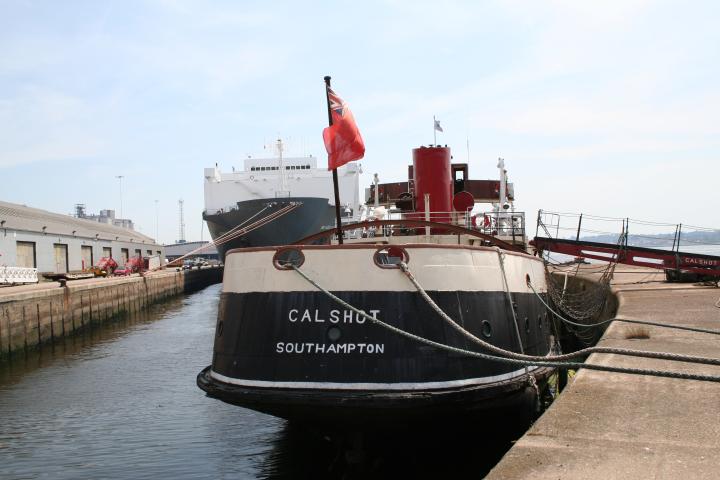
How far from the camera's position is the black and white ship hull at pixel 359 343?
7.12 meters

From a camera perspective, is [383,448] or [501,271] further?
[501,271]

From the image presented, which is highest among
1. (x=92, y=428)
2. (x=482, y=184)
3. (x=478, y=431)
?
(x=482, y=184)

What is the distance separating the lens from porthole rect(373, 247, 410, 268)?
7.39m

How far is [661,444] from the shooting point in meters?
5.42

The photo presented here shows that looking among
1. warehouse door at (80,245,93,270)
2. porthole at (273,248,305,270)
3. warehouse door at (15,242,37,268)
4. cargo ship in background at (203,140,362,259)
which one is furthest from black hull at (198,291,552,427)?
warehouse door at (80,245,93,270)

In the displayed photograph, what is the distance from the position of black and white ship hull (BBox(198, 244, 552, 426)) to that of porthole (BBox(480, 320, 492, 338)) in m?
0.01

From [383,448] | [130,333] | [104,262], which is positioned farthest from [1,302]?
[104,262]

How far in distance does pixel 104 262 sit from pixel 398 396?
3918 centimetres

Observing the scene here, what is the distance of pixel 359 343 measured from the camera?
7234mm

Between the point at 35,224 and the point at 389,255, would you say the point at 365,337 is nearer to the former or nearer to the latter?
the point at 389,255

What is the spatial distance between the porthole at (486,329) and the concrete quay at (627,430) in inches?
41.9

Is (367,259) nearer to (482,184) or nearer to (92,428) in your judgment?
(92,428)

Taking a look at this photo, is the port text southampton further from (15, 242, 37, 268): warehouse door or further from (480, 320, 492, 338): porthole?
(15, 242, 37, 268): warehouse door

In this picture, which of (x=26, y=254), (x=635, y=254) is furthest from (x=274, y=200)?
(x=635, y=254)
